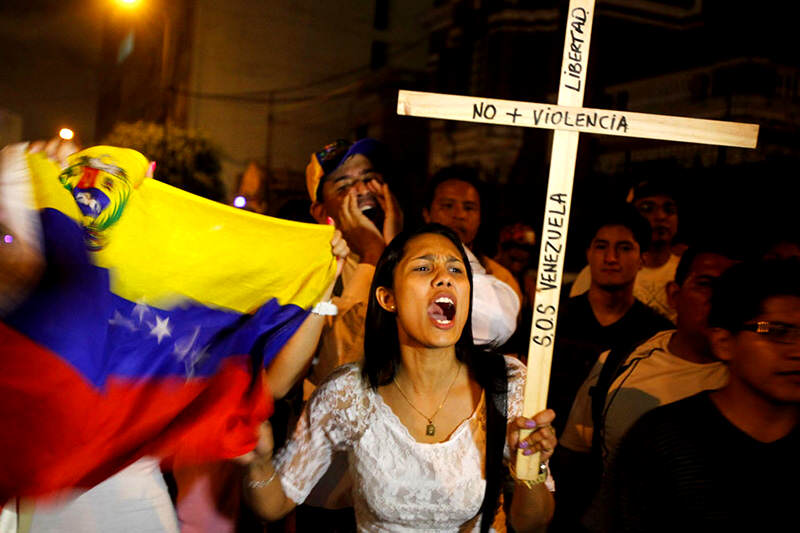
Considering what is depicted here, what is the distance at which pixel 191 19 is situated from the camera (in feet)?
69.6

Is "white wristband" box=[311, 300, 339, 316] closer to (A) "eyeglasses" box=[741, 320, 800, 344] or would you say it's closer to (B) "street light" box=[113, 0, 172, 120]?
(A) "eyeglasses" box=[741, 320, 800, 344]

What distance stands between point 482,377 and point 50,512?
4.96 ft

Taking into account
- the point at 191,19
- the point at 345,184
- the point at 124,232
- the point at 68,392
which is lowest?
the point at 68,392

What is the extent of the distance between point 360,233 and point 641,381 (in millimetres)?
1470

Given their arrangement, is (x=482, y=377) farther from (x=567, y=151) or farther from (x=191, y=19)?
(x=191, y=19)

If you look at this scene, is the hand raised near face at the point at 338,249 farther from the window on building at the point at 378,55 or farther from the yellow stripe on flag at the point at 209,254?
the window on building at the point at 378,55

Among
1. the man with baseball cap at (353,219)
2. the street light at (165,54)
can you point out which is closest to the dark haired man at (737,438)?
the man with baseball cap at (353,219)

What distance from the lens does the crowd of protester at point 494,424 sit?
2195 millimetres

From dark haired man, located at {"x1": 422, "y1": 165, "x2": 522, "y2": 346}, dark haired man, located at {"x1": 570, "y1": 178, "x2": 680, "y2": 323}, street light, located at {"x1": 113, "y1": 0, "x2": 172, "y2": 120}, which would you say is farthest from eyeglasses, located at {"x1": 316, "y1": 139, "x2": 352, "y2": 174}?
street light, located at {"x1": 113, "y1": 0, "x2": 172, "y2": 120}

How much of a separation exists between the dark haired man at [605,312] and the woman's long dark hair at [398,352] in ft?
3.49

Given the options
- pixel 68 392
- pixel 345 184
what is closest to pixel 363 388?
pixel 68 392

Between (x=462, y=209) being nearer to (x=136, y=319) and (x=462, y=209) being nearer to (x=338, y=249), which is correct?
(x=338, y=249)

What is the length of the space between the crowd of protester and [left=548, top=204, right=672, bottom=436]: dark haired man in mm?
84

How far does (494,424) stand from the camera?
2.43m
